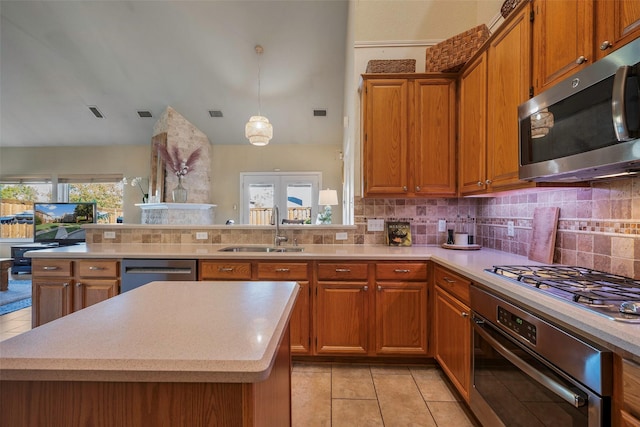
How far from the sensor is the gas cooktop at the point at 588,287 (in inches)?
35.9

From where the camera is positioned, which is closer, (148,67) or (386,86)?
(386,86)

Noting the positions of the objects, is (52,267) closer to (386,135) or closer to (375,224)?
(375,224)

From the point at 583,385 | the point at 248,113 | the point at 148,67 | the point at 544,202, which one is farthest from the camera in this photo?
the point at 248,113

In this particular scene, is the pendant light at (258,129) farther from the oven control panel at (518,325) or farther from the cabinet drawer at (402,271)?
the oven control panel at (518,325)

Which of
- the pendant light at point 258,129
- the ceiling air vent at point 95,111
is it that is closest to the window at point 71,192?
the ceiling air vent at point 95,111

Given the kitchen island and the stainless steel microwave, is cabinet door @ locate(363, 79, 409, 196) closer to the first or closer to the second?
the stainless steel microwave

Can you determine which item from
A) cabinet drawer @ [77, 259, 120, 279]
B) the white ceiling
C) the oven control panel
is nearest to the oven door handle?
the oven control panel

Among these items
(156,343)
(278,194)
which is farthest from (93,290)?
(278,194)

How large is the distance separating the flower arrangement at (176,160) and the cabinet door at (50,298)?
3.83 m

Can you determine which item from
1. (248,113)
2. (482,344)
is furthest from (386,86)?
(248,113)

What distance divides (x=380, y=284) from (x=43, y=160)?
871 cm

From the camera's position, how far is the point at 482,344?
154 centimetres

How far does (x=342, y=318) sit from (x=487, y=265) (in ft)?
3.64

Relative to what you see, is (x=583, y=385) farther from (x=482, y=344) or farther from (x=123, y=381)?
(x=123, y=381)
